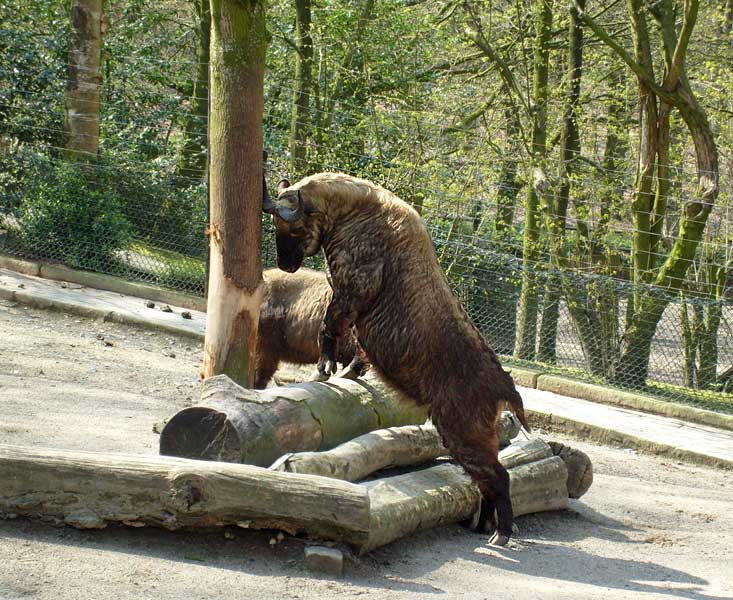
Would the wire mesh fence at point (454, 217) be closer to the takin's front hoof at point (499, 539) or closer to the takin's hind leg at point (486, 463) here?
the takin's hind leg at point (486, 463)

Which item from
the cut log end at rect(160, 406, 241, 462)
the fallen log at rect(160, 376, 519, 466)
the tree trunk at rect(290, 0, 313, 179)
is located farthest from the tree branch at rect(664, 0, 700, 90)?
the cut log end at rect(160, 406, 241, 462)

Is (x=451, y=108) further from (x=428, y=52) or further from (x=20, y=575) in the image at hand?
(x=20, y=575)

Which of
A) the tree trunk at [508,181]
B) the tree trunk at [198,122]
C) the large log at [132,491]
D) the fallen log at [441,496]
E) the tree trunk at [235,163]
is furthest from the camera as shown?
the tree trunk at [198,122]

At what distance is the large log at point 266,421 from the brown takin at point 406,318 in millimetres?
281

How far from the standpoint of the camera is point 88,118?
12492mm

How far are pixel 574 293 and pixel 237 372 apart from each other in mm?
5212

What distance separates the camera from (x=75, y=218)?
12.0 metres

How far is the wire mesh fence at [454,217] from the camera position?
10562mm

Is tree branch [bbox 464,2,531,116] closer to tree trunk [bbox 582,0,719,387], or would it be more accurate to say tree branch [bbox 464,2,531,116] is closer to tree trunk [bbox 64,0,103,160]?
tree trunk [bbox 582,0,719,387]

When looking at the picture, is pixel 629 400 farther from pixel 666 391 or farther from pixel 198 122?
pixel 198 122

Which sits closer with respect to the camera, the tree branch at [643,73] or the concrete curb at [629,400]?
the concrete curb at [629,400]

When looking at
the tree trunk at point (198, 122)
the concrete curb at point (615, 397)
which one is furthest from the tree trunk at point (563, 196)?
the tree trunk at point (198, 122)

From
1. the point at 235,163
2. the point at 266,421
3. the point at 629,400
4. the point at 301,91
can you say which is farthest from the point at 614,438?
the point at 301,91

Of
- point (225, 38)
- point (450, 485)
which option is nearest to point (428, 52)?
point (225, 38)
